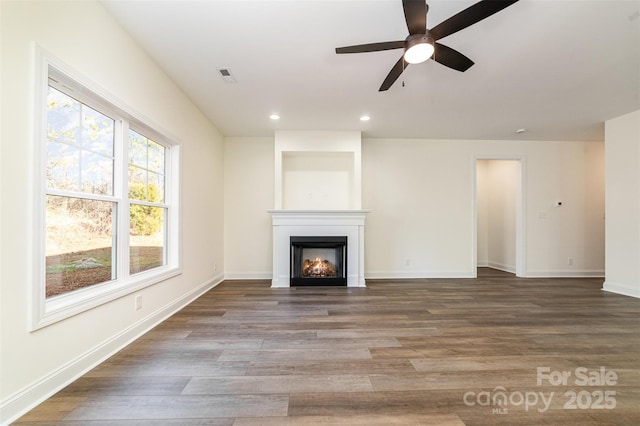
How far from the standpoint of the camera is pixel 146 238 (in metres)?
2.66

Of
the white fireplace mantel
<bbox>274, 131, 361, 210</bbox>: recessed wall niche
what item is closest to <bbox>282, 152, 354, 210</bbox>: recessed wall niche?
<bbox>274, 131, 361, 210</bbox>: recessed wall niche

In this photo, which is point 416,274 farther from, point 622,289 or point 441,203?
point 622,289

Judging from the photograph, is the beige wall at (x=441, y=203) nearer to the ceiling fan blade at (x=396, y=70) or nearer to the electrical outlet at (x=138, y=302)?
the electrical outlet at (x=138, y=302)

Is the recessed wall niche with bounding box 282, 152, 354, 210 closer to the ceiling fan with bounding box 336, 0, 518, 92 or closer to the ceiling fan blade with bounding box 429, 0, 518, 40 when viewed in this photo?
the ceiling fan with bounding box 336, 0, 518, 92

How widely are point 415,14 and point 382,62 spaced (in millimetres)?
910

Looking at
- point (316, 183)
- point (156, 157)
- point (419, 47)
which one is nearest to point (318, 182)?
point (316, 183)

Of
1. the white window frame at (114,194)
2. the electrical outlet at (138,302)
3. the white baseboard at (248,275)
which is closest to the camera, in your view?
the white window frame at (114,194)

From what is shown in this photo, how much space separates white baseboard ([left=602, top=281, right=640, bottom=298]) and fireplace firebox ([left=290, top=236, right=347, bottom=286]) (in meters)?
4.06

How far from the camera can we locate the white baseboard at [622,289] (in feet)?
12.0

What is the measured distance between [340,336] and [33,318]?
80.4 inches

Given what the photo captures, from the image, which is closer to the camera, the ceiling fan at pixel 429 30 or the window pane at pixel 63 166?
the ceiling fan at pixel 429 30

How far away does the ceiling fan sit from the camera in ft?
4.98

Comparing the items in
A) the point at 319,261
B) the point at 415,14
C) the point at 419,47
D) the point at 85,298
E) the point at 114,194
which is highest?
the point at 415,14

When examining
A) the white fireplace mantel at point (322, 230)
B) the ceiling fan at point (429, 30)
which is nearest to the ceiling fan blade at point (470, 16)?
the ceiling fan at point (429, 30)
